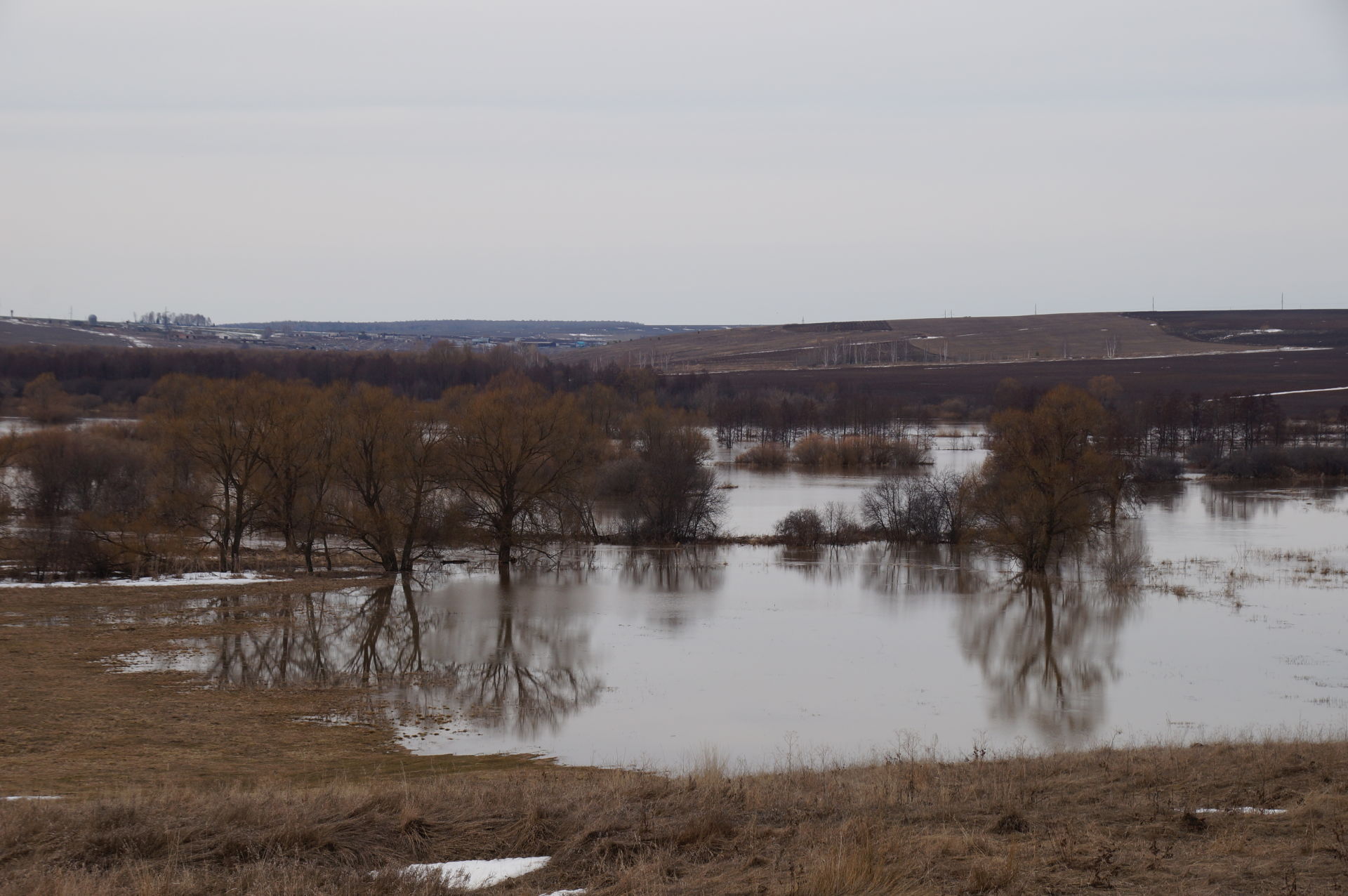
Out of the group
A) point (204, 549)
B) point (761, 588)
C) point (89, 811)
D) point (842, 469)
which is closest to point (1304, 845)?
point (89, 811)

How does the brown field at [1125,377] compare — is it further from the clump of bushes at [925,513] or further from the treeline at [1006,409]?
the clump of bushes at [925,513]

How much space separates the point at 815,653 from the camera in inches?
711

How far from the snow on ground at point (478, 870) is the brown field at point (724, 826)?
0.40ft

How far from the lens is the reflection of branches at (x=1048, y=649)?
14.9m

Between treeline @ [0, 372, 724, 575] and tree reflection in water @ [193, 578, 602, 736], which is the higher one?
treeline @ [0, 372, 724, 575]

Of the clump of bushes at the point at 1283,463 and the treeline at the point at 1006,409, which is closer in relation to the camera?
the clump of bushes at the point at 1283,463

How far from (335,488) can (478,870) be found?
23851mm

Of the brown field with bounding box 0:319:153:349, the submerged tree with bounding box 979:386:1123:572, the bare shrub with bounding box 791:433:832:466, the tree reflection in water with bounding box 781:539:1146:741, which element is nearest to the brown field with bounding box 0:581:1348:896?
the tree reflection in water with bounding box 781:539:1146:741

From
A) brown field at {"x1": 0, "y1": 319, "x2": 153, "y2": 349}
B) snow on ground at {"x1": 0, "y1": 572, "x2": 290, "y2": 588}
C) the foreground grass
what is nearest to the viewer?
the foreground grass

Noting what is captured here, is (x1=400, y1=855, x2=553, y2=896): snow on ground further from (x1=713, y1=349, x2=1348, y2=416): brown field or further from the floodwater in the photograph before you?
(x1=713, y1=349, x2=1348, y2=416): brown field

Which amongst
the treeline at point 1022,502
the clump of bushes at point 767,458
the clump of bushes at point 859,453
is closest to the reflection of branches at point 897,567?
the treeline at point 1022,502

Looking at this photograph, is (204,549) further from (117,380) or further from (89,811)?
(117,380)

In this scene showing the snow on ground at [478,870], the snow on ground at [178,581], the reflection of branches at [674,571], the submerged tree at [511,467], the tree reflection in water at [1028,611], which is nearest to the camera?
the snow on ground at [478,870]

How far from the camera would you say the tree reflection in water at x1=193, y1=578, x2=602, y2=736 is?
15.2m
